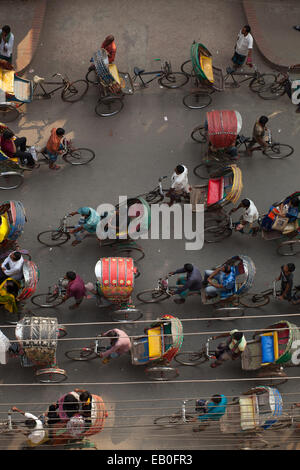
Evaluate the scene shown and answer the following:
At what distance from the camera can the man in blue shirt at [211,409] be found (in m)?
12.0

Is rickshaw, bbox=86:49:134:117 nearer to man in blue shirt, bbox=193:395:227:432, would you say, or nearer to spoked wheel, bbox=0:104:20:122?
spoked wheel, bbox=0:104:20:122

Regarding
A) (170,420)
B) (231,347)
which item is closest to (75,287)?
(170,420)

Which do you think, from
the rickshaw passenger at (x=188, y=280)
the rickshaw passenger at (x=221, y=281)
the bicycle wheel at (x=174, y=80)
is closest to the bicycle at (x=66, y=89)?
the bicycle wheel at (x=174, y=80)

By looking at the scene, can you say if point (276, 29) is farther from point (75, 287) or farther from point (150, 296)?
point (75, 287)

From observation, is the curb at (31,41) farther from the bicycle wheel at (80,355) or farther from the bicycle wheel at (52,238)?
the bicycle wheel at (80,355)

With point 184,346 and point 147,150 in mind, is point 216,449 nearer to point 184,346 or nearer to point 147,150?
point 184,346

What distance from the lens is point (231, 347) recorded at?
12.8 meters

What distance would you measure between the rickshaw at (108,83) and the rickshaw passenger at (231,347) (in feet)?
21.7

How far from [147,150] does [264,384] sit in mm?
6221

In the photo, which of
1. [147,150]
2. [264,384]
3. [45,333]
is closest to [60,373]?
[45,333]

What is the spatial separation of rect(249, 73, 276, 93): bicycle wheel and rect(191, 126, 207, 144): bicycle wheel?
2047mm

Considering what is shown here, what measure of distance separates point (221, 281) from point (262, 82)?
6104mm

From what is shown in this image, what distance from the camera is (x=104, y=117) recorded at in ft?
54.2

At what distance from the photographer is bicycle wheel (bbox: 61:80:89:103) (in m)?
16.6
